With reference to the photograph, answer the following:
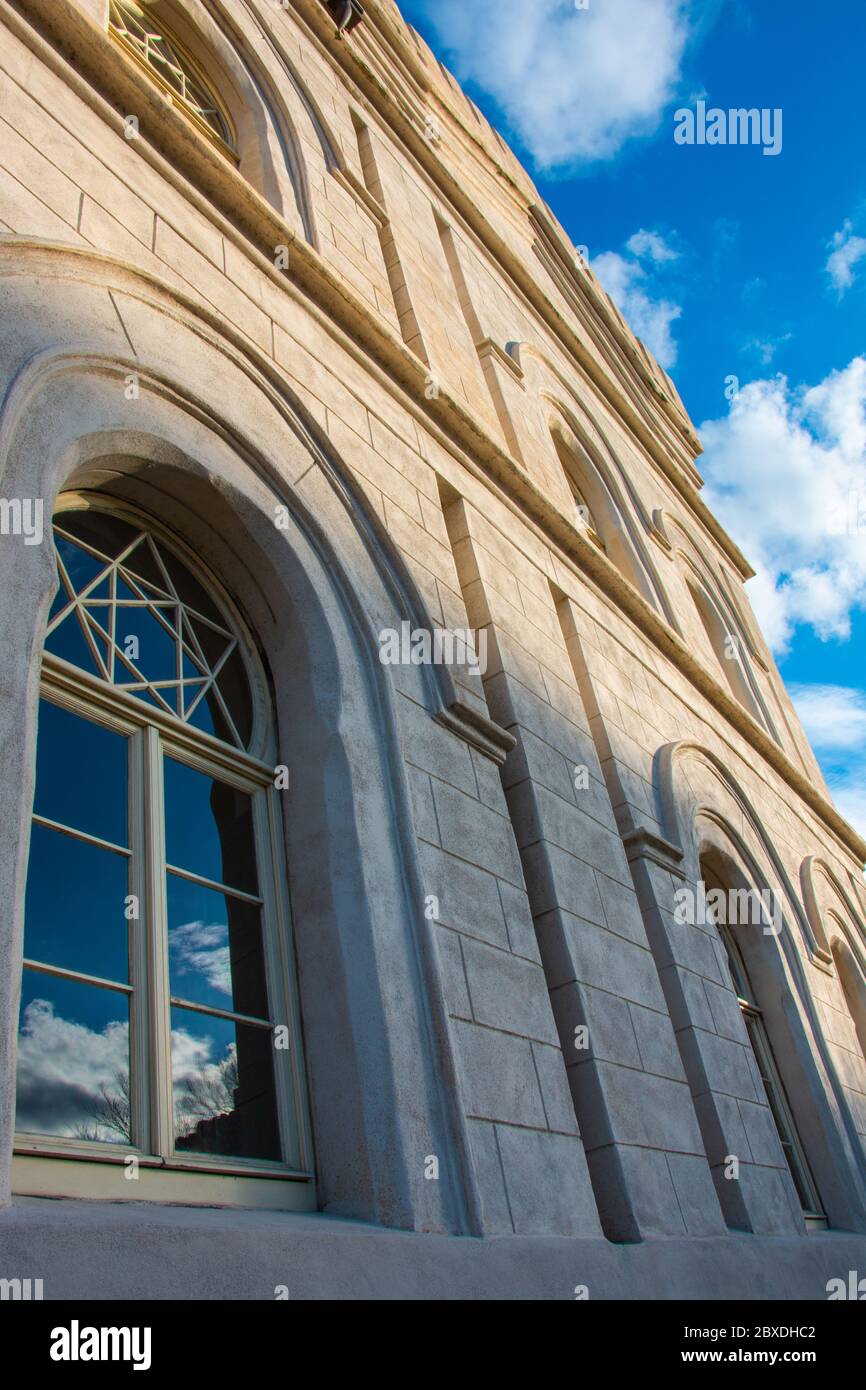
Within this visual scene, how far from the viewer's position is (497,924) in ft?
16.1

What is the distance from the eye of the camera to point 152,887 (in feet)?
12.7

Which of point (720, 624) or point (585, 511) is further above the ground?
point (720, 624)

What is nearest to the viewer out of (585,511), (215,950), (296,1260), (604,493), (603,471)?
(296,1260)

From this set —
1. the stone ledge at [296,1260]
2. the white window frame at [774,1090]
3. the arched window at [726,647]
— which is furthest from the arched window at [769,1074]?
the arched window at [726,647]

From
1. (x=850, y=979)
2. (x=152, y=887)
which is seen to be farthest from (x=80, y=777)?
(x=850, y=979)

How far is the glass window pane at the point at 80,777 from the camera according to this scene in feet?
12.6

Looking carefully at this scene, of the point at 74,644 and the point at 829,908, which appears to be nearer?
the point at 74,644

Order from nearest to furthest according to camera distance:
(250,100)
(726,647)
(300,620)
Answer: (300,620)
(250,100)
(726,647)

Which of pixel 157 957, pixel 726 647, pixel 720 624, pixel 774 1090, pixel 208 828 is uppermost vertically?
pixel 720 624

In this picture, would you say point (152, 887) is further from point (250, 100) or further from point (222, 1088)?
point (250, 100)

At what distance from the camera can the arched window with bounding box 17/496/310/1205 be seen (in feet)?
11.1

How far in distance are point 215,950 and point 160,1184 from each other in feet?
3.05

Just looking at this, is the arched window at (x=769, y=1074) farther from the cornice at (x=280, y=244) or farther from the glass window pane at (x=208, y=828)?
the glass window pane at (x=208, y=828)
